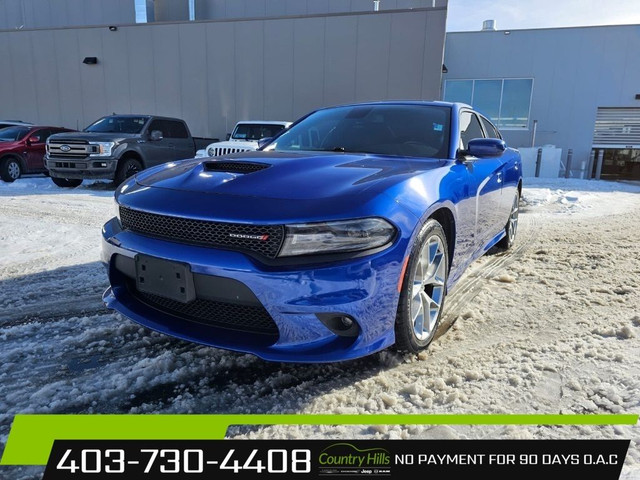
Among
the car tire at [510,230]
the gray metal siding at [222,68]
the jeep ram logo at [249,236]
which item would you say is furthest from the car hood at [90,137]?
the jeep ram logo at [249,236]

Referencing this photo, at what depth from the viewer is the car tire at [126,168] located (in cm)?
911

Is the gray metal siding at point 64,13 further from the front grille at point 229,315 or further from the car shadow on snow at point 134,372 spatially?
the front grille at point 229,315

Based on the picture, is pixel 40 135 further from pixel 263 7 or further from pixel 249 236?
pixel 263 7

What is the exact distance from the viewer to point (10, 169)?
10.5m

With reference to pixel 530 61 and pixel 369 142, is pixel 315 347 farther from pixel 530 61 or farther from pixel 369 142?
pixel 530 61

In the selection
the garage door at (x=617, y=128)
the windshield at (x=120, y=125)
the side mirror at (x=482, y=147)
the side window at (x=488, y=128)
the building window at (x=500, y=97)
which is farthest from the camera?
the building window at (x=500, y=97)

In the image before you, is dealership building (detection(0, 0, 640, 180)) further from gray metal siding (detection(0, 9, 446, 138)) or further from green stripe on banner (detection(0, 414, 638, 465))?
green stripe on banner (detection(0, 414, 638, 465))

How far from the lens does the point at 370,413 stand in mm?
1943

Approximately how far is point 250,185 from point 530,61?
17430 millimetres

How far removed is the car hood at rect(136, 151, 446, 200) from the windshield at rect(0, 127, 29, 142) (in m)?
10.4

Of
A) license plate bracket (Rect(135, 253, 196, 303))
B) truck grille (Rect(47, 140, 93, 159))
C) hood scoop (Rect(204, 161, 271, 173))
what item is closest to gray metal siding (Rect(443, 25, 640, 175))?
truck grille (Rect(47, 140, 93, 159))

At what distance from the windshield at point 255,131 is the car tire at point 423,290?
8129 mm

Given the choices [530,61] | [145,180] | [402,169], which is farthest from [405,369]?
[530,61]

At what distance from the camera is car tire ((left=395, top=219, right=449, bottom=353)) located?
7.07ft
